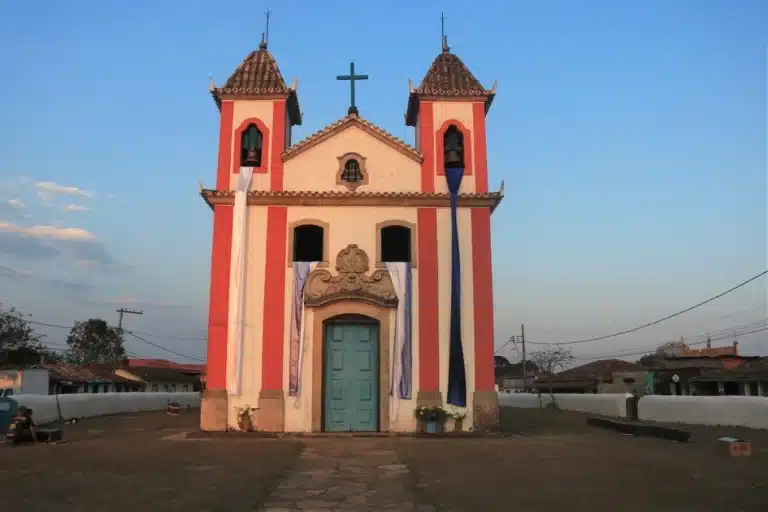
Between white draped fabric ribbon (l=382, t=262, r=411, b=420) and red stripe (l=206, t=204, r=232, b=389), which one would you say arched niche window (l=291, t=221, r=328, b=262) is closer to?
red stripe (l=206, t=204, r=232, b=389)

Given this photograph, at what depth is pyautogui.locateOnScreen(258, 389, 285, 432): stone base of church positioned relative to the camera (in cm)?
1453

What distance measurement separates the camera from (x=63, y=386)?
36.5 m

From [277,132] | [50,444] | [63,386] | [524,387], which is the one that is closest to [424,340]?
[277,132]

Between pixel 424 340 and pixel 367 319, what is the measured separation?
1399 millimetres

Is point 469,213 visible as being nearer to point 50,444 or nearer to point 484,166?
point 484,166

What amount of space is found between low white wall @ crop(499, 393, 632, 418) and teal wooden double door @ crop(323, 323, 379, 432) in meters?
10.7

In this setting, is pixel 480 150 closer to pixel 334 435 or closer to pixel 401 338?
pixel 401 338

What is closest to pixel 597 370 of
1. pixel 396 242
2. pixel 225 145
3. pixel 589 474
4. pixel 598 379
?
pixel 598 379

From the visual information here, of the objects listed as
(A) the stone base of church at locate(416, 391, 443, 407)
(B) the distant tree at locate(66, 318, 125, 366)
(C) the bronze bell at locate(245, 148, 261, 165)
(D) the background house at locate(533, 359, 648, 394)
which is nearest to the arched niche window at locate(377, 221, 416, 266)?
(A) the stone base of church at locate(416, 391, 443, 407)

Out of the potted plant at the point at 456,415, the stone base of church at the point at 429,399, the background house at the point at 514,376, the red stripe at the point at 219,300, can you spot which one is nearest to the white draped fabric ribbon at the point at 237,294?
the red stripe at the point at 219,300

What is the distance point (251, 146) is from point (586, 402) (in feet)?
56.3

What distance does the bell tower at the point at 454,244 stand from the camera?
14.9 m

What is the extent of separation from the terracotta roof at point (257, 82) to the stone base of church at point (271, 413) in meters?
7.45

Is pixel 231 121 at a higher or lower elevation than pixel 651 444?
higher
